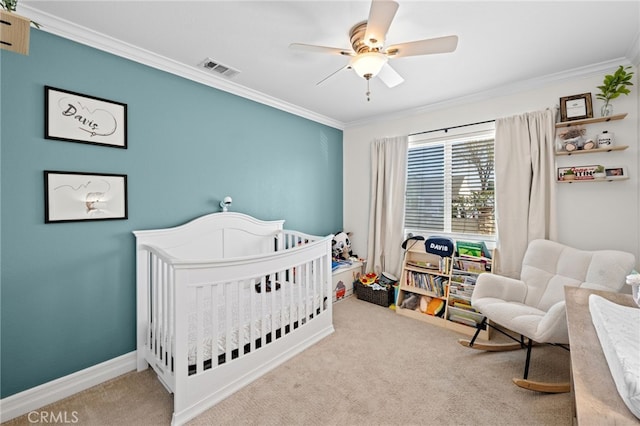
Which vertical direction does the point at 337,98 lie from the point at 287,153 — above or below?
above

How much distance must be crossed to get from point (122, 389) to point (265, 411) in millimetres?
1049

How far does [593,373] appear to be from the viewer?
0.88m

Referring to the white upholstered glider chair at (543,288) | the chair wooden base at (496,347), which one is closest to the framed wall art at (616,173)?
the white upholstered glider chair at (543,288)

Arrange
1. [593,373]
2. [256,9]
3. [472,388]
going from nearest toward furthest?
[593,373], [256,9], [472,388]

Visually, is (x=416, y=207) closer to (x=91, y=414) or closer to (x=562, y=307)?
(x=562, y=307)

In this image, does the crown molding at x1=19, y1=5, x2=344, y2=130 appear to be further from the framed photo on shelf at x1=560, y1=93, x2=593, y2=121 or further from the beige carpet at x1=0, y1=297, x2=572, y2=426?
the framed photo on shelf at x1=560, y1=93, x2=593, y2=121

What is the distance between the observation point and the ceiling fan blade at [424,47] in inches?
58.7

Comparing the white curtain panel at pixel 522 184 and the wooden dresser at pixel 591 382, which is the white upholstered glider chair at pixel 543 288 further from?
the wooden dresser at pixel 591 382

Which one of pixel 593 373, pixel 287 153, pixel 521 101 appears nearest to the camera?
pixel 593 373

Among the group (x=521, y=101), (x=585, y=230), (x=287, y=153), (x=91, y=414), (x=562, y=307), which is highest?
(x=521, y=101)

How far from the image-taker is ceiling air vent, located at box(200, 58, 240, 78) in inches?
88.1

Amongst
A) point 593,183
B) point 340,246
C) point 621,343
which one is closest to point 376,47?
point 621,343

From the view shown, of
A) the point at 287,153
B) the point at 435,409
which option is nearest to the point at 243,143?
the point at 287,153

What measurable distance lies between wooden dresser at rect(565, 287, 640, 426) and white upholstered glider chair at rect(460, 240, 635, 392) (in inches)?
22.6
